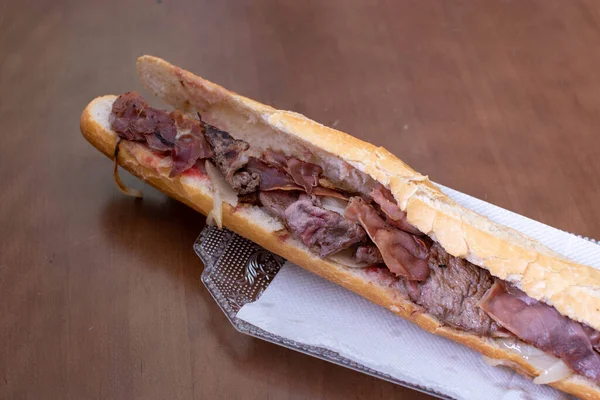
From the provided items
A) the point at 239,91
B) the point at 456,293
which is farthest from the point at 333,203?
the point at 239,91

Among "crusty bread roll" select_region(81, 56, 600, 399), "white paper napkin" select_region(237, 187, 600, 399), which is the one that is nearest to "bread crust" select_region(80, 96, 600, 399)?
"crusty bread roll" select_region(81, 56, 600, 399)

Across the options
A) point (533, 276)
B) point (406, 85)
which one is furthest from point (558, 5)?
point (533, 276)

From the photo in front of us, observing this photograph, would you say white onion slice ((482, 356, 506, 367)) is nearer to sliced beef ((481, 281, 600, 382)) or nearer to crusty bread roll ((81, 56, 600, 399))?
crusty bread roll ((81, 56, 600, 399))

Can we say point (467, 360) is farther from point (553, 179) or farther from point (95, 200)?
point (95, 200)

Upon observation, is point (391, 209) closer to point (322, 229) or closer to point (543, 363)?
point (322, 229)

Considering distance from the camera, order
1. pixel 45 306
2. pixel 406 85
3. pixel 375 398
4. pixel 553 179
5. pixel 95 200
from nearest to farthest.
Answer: pixel 375 398 < pixel 45 306 < pixel 95 200 < pixel 553 179 < pixel 406 85
